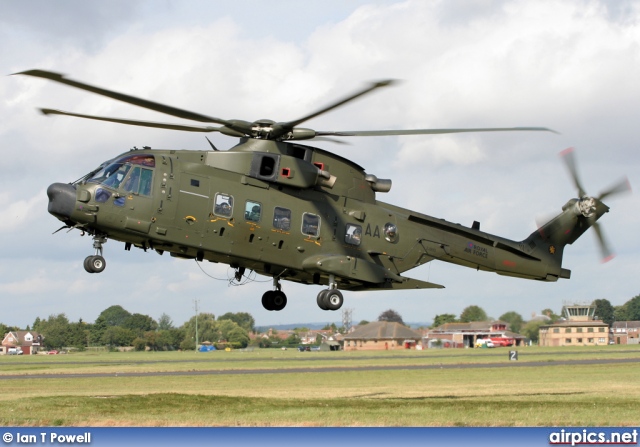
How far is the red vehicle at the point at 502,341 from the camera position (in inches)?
5773

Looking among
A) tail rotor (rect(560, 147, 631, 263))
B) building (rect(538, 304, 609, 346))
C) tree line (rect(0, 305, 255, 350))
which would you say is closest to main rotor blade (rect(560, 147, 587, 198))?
tail rotor (rect(560, 147, 631, 263))

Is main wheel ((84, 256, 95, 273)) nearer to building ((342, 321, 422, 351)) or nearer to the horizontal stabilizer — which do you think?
the horizontal stabilizer

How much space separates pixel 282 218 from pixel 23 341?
6236 inches

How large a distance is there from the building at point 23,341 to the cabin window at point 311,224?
14279 cm

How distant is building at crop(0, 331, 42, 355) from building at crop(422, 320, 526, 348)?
7250 centimetres

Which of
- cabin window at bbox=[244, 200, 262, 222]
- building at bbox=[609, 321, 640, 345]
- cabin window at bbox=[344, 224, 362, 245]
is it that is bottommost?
building at bbox=[609, 321, 640, 345]

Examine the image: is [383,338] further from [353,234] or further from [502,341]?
[353,234]

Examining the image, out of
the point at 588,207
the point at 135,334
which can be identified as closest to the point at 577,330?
the point at 135,334

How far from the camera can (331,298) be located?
2792 centimetres

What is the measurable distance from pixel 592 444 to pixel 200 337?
157 metres

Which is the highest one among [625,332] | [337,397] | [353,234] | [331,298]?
[353,234]

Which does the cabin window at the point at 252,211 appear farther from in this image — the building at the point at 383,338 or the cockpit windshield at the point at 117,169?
the building at the point at 383,338

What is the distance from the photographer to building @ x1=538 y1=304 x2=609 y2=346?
141m

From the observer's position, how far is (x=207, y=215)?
26219 millimetres
